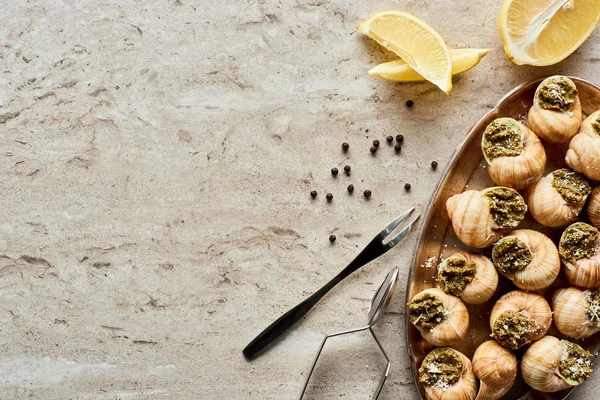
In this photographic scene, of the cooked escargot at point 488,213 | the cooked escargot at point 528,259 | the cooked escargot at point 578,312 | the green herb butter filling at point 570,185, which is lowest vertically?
the cooked escargot at point 578,312

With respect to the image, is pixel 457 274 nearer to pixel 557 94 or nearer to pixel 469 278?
pixel 469 278

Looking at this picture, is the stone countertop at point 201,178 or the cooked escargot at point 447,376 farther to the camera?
the stone countertop at point 201,178

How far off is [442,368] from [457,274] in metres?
0.19

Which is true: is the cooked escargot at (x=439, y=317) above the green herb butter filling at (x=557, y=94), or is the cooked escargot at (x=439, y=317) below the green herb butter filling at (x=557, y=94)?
below

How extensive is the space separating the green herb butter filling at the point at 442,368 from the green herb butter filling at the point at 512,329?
0.09 m

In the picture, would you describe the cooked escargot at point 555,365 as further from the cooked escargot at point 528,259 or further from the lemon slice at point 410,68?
the lemon slice at point 410,68

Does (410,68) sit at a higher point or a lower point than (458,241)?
higher

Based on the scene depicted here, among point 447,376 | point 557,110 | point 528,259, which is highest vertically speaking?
point 557,110

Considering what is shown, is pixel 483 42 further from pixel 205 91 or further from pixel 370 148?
pixel 205 91

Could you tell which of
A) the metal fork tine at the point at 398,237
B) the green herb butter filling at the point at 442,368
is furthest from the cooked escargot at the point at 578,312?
the metal fork tine at the point at 398,237

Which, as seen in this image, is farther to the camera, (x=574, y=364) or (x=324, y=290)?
(x=324, y=290)

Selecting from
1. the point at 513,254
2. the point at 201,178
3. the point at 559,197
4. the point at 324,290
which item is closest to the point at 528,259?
the point at 513,254

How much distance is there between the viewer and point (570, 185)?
4.00 feet

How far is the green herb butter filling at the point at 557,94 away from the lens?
1.22 m
